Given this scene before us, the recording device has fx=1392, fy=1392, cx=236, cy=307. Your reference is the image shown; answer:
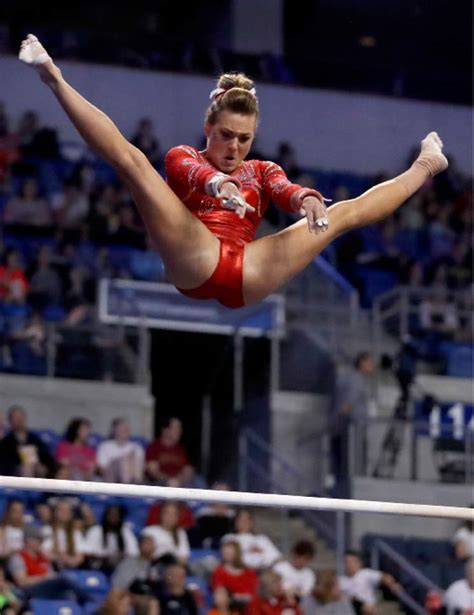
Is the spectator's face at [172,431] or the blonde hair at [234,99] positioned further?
the spectator's face at [172,431]

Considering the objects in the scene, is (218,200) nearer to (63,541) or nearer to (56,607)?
(56,607)

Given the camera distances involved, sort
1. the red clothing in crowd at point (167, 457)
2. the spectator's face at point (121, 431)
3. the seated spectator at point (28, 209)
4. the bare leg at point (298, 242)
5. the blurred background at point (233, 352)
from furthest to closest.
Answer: the seated spectator at point (28, 209)
the red clothing in crowd at point (167, 457)
the spectator's face at point (121, 431)
the blurred background at point (233, 352)
the bare leg at point (298, 242)

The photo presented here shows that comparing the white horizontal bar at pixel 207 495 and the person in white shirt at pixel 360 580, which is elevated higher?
the white horizontal bar at pixel 207 495

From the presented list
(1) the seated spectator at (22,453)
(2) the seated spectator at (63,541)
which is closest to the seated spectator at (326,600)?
(2) the seated spectator at (63,541)

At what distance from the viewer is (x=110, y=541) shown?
28.3 feet

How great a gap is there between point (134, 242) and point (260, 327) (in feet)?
5.71

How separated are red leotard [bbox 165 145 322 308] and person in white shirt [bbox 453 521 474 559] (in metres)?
4.49

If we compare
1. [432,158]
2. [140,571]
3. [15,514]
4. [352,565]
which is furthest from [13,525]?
[432,158]

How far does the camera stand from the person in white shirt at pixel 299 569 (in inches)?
339

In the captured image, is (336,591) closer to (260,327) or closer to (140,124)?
(260,327)

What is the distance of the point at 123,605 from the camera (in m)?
7.76

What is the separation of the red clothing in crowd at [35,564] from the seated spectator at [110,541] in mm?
341

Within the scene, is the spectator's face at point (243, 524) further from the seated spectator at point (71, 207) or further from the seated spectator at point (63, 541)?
the seated spectator at point (71, 207)

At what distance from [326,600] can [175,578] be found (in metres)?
0.96
